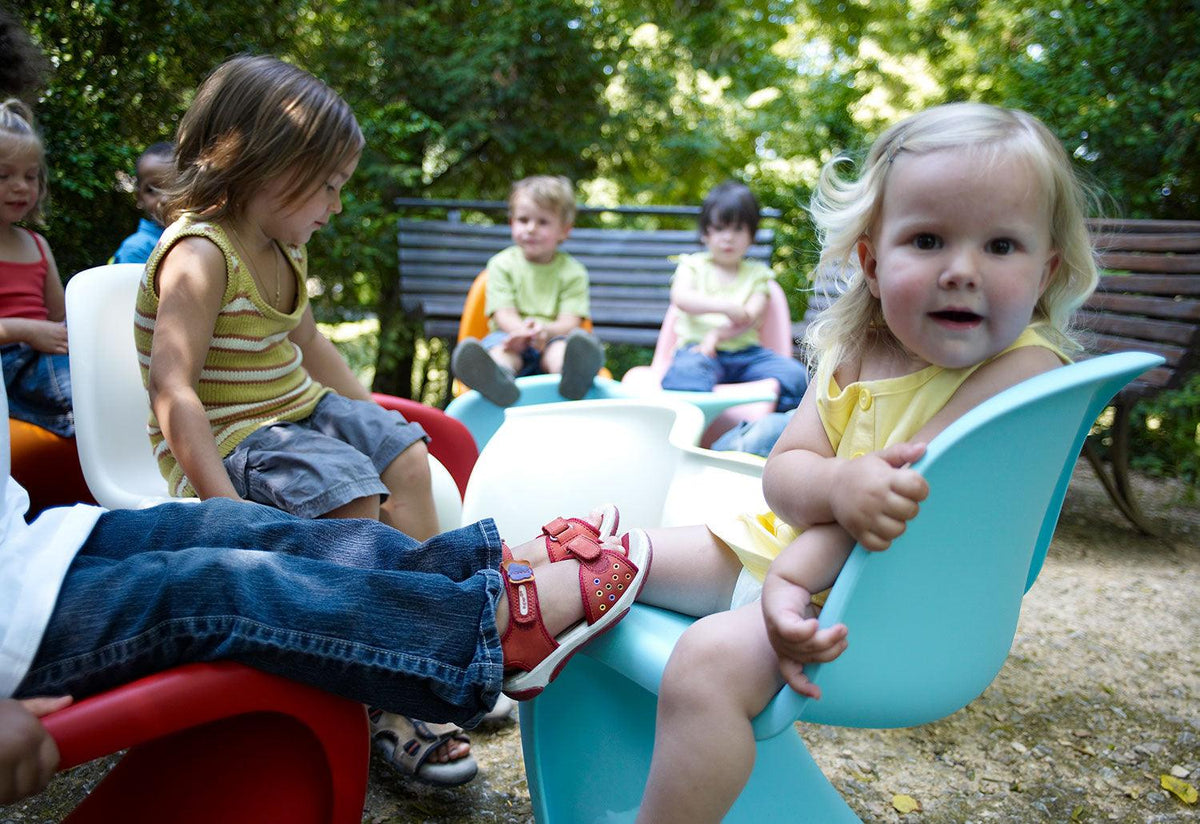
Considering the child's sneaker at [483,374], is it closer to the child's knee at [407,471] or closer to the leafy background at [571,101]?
the child's knee at [407,471]

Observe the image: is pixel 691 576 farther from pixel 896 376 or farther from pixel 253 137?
pixel 253 137

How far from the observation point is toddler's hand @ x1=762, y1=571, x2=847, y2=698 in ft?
2.81

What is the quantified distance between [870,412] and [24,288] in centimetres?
223

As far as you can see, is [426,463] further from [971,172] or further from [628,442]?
[971,172]

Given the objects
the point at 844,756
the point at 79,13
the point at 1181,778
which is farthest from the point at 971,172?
the point at 79,13

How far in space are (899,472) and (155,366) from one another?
44.6 inches

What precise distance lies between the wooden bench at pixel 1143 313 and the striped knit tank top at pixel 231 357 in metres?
2.28

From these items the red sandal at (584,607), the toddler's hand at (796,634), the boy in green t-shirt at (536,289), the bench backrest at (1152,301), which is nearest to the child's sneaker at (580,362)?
the boy in green t-shirt at (536,289)

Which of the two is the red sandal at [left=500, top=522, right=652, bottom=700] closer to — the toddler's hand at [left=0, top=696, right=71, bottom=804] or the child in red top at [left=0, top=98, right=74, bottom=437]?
the toddler's hand at [left=0, top=696, right=71, bottom=804]

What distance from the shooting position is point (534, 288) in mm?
3396

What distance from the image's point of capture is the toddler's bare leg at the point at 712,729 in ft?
2.99

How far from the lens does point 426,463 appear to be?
1722mm

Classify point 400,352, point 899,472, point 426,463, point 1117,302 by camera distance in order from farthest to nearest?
point 400,352
point 1117,302
point 426,463
point 899,472

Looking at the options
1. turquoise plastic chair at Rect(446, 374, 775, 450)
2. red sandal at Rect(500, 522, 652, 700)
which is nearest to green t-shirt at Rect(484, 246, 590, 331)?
turquoise plastic chair at Rect(446, 374, 775, 450)
